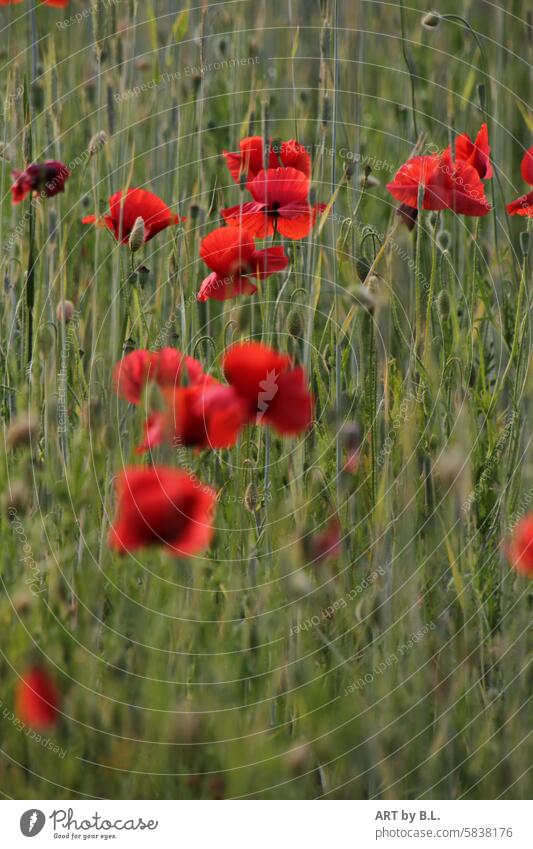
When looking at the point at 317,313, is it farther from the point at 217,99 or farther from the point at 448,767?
the point at 448,767

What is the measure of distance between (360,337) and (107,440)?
205mm

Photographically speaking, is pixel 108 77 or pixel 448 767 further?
pixel 108 77

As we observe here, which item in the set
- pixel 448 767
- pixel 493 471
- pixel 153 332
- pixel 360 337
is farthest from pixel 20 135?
pixel 448 767

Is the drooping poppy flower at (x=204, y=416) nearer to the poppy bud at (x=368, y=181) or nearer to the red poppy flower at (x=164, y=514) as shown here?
the red poppy flower at (x=164, y=514)

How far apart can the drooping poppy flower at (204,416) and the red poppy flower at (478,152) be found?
281 mm

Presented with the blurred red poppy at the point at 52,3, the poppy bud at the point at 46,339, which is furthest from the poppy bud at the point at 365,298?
the blurred red poppy at the point at 52,3

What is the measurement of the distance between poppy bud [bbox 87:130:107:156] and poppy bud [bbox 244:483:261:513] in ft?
0.97

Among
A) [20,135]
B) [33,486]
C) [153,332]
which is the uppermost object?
[20,135]

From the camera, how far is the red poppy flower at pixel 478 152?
82cm

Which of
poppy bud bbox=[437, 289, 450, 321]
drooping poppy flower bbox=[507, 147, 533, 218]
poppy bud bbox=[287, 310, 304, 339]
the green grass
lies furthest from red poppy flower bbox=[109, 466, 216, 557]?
drooping poppy flower bbox=[507, 147, 533, 218]

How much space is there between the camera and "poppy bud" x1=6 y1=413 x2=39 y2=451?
0.79m

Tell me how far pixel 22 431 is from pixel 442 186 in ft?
1.19

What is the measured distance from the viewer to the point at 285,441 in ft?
2.52

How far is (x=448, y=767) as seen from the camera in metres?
0.73
